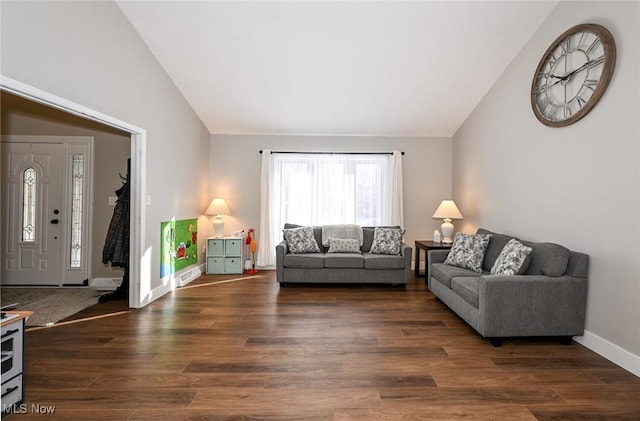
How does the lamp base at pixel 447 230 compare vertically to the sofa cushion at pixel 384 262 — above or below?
above

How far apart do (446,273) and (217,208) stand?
388 cm

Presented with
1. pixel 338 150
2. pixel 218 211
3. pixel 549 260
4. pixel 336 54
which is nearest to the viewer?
pixel 549 260

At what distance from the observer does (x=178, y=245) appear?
4.89m

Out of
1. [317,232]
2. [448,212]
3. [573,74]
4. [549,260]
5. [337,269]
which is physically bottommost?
[337,269]

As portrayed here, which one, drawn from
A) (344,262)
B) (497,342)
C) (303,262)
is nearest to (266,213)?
(303,262)

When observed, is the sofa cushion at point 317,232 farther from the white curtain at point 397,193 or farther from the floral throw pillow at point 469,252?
the floral throw pillow at point 469,252

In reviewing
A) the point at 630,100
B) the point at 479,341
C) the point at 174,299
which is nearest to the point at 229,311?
the point at 174,299

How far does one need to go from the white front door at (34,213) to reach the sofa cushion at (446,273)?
5.18 meters

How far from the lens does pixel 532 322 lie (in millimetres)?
2867

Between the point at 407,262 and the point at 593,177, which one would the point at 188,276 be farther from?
the point at 593,177

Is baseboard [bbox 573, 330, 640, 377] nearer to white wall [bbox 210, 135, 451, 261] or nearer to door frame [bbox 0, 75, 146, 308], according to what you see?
white wall [bbox 210, 135, 451, 261]

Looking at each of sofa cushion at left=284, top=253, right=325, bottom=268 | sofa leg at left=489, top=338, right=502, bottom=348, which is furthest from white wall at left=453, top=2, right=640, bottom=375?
sofa cushion at left=284, top=253, right=325, bottom=268

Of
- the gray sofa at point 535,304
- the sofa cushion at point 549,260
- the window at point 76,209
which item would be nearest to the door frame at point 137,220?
the window at point 76,209

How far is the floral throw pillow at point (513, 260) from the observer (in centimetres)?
314
